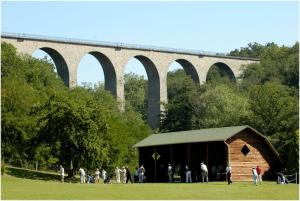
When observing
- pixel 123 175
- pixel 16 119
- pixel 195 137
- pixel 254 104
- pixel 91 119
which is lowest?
pixel 123 175

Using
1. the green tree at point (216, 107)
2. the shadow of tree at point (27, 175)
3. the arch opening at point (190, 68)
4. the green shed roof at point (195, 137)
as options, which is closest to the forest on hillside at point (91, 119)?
the green tree at point (216, 107)

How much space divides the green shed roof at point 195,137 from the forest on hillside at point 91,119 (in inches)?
148

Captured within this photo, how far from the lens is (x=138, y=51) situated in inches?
3068

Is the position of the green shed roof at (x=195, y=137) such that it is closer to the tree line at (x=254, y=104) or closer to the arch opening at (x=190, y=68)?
the tree line at (x=254, y=104)

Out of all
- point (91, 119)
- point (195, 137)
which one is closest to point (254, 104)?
point (195, 137)

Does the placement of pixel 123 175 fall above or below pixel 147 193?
above

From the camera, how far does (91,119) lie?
142 feet

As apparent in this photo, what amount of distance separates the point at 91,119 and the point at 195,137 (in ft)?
24.9

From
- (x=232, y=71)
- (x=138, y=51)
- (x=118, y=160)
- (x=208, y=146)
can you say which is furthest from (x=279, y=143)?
(x=232, y=71)

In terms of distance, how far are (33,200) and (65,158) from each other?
79.9 feet

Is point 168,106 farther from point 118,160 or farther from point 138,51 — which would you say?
point 118,160

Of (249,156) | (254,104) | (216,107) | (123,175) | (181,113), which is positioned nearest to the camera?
(249,156)

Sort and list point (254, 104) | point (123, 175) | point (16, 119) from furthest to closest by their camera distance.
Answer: point (254, 104), point (16, 119), point (123, 175)

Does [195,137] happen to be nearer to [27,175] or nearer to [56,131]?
[56,131]
